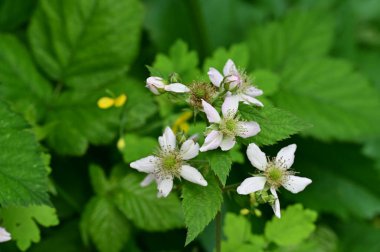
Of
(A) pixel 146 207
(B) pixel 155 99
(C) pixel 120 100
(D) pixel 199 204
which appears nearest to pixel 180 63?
(B) pixel 155 99

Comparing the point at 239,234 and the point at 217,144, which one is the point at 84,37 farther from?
the point at 217,144

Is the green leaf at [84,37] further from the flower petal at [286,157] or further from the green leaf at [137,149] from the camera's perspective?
the flower petal at [286,157]

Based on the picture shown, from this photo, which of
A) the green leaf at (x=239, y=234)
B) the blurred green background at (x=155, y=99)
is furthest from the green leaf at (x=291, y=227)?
the blurred green background at (x=155, y=99)

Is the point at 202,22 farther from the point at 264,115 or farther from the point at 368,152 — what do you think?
the point at 264,115

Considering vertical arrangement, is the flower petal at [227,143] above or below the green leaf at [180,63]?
above

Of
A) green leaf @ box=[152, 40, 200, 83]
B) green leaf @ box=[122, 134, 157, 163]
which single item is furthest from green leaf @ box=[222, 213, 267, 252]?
green leaf @ box=[152, 40, 200, 83]

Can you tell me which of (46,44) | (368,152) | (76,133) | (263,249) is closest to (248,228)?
(263,249)
